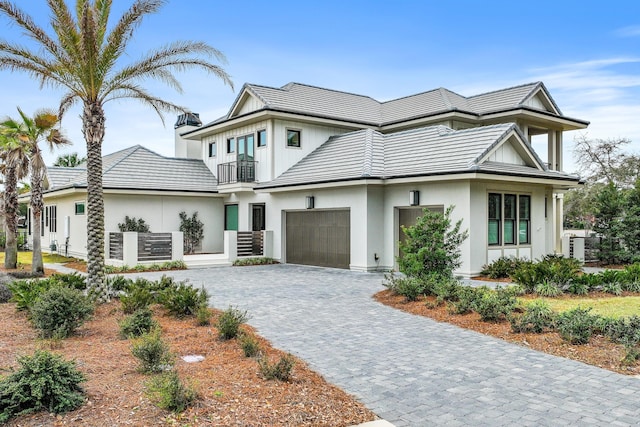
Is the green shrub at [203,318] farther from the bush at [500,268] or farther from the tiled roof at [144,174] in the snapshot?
the tiled roof at [144,174]

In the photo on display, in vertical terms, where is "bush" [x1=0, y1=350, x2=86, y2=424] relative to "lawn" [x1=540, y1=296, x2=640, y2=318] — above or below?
above

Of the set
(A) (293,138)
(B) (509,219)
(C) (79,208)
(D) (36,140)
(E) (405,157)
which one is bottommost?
(B) (509,219)

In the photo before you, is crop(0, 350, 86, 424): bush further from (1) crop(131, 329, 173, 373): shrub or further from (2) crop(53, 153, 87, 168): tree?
(2) crop(53, 153, 87, 168): tree

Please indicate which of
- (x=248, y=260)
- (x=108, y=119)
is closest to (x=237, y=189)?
(x=248, y=260)

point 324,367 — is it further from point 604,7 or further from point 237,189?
point 237,189

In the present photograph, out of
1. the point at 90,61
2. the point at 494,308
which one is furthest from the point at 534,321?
the point at 90,61

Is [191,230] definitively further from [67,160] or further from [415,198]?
[67,160]

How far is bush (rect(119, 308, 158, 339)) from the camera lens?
788 centimetres

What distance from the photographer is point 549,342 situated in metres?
7.74

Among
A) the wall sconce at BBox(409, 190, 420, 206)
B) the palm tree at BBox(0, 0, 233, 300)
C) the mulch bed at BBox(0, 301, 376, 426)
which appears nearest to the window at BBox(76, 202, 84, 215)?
the palm tree at BBox(0, 0, 233, 300)

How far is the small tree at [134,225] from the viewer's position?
2198 cm

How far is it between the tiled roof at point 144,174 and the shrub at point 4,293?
9.95 metres

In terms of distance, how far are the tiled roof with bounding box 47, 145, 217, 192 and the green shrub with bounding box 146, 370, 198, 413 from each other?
18.1m

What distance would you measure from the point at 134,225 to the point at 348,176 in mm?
10351
